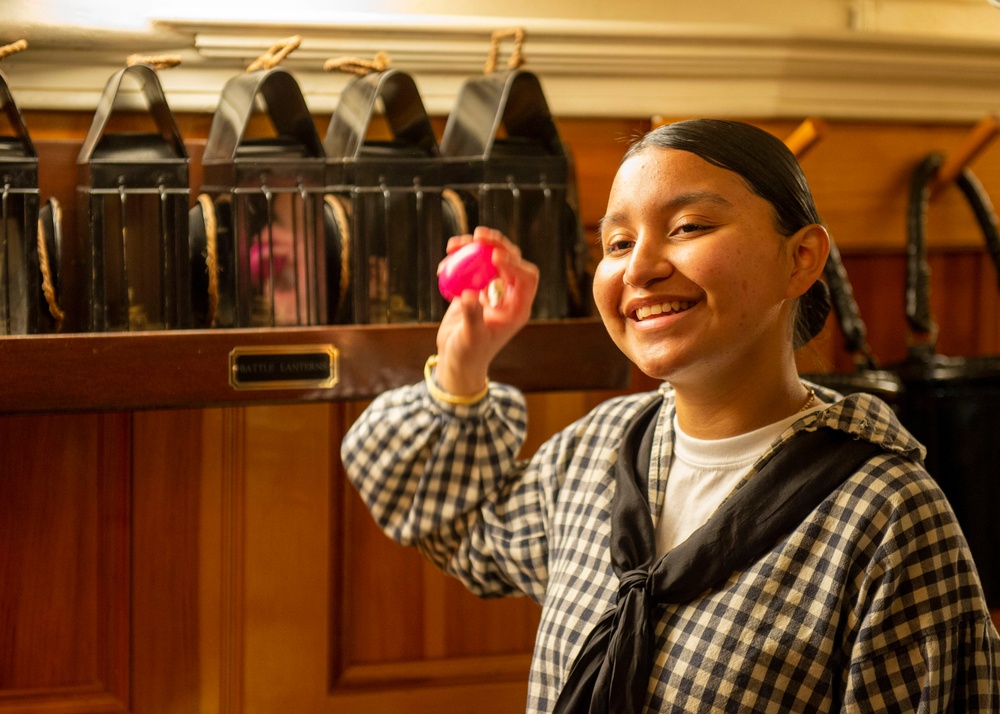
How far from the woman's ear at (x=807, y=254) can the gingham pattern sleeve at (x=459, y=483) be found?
355 millimetres

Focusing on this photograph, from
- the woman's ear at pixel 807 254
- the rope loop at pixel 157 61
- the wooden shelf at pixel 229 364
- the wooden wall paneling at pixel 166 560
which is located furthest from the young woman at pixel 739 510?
the wooden wall paneling at pixel 166 560

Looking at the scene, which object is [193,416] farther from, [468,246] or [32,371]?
[468,246]

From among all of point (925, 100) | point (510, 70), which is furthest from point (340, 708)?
point (925, 100)

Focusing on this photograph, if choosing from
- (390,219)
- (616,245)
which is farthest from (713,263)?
(390,219)

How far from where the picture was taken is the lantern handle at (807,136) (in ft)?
4.38

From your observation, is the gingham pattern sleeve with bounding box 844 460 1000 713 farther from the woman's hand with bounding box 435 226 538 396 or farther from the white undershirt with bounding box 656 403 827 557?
the woman's hand with bounding box 435 226 538 396

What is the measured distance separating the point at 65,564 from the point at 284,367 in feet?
1.65

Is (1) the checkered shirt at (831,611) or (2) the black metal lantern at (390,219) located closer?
(1) the checkered shirt at (831,611)

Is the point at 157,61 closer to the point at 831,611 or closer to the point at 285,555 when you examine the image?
the point at 285,555

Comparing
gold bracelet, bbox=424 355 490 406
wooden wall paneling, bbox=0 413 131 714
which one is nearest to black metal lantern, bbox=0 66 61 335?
wooden wall paneling, bbox=0 413 131 714

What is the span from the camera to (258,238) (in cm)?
115

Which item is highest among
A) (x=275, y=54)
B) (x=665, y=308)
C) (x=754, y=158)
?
(x=275, y=54)

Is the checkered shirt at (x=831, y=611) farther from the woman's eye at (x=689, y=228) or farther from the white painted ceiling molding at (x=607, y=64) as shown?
the white painted ceiling molding at (x=607, y=64)

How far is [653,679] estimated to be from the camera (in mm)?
871
